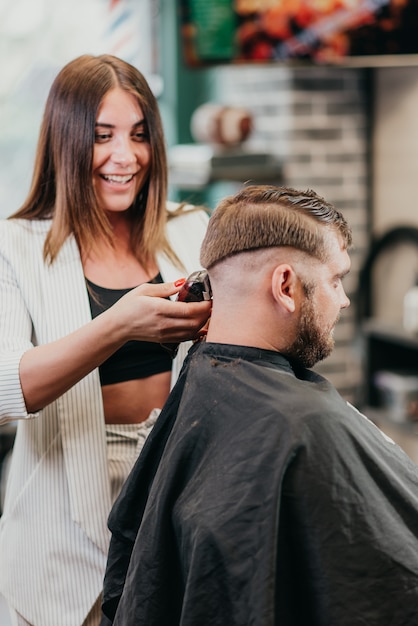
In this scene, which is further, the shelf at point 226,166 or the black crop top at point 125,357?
the shelf at point 226,166

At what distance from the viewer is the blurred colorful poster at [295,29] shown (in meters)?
3.67

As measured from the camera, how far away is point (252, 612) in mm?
1384

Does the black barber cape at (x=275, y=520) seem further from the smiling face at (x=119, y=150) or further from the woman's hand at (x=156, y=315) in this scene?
the smiling face at (x=119, y=150)

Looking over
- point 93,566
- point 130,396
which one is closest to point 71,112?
point 130,396

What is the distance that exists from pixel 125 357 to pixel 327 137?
257 centimetres

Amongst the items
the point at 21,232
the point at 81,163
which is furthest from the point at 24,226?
the point at 81,163

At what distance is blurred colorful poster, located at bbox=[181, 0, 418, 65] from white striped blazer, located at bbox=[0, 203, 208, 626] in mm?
2056

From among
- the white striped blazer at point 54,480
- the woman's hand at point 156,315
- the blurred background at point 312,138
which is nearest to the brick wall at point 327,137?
the blurred background at point 312,138

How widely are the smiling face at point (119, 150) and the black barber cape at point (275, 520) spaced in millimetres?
610

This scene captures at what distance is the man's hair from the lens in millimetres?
1542

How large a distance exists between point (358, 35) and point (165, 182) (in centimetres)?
204

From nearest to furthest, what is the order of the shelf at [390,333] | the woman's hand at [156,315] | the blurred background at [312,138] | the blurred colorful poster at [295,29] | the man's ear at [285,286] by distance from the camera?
the man's ear at [285,286], the woman's hand at [156,315], the blurred colorful poster at [295,29], the shelf at [390,333], the blurred background at [312,138]

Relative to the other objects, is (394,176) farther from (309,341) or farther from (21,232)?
(309,341)

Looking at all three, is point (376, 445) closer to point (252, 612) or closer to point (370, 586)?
point (370, 586)
